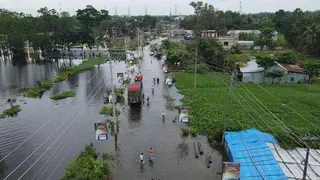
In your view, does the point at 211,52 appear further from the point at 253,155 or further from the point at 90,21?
the point at 253,155

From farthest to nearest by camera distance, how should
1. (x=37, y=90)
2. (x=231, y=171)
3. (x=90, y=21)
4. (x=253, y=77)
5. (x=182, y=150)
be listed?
(x=90, y=21) < (x=253, y=77) < (x=37, y=90) < (x=182, y=150) < (x=231, y=171)

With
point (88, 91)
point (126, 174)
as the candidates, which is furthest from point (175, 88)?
point (126, 174)

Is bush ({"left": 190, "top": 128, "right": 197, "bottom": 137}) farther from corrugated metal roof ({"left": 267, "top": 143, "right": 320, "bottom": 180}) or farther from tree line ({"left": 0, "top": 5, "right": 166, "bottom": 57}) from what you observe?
tree line ({"left": 0, "top": 5, "right": 166, "bottom": 57})

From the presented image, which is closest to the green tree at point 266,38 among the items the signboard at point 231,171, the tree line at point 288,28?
the tree line at point 288,28

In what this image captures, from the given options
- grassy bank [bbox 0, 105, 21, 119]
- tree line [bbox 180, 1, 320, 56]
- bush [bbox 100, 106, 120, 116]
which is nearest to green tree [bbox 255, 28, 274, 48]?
tree line [bbox 180, 1, 320, 56]

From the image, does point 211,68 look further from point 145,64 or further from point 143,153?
point 143,153

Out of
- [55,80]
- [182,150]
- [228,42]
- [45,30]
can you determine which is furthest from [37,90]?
[228,42]

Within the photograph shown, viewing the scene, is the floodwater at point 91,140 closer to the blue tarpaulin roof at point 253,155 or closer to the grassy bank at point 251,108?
the blue tarpaulin roof at point 253,155
